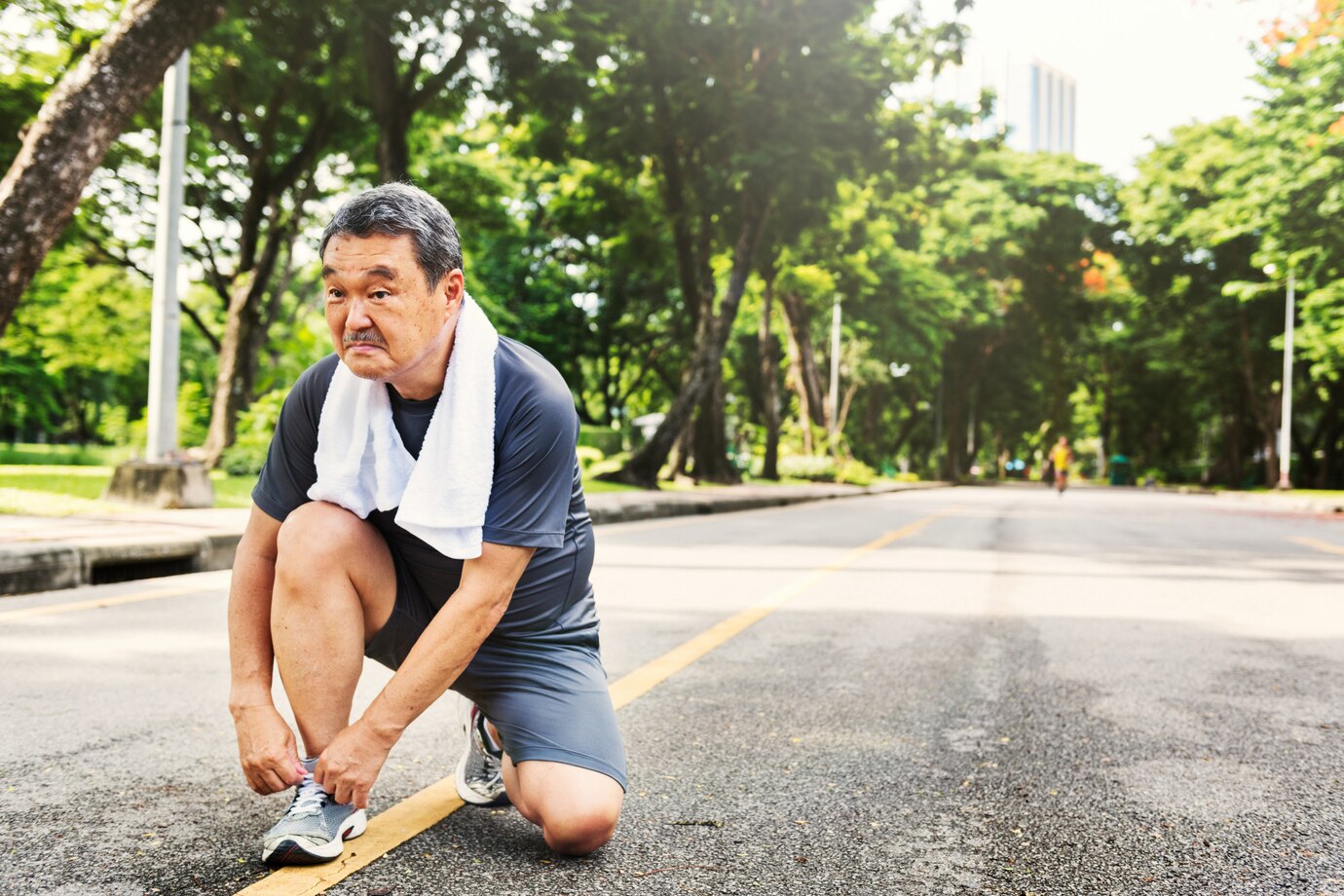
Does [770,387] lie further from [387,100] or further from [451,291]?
[451,291]

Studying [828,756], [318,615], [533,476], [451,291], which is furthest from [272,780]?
[828,756]

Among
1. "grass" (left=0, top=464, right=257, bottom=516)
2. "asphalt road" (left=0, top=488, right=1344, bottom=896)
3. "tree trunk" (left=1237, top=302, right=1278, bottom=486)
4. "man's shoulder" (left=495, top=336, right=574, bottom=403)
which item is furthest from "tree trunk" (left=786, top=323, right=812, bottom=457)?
"man's shoulder" (left=495, top=336, right=574, bottom=403)

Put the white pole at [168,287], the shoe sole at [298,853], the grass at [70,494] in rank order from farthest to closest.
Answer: the white pole at [168,287] < the grass at [70,494] < the shoe sole at [298,853]

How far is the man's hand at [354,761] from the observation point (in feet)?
7.80

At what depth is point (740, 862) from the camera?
259 cm

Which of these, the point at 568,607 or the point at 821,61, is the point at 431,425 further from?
the point at 821,61

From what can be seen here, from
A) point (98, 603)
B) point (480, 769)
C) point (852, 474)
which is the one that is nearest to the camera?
point (480, 769)

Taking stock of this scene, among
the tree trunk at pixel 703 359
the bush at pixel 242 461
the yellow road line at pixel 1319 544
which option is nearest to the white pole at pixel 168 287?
the bush at pixel 242 461

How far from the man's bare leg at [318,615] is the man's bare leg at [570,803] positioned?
450mm

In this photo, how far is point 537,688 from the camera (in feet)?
8.89

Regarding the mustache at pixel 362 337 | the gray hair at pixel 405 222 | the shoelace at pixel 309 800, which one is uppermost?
the gray hair at pixel 405 222

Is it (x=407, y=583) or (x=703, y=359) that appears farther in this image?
(x=703, y=359)

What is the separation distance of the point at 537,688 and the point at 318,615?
517mm

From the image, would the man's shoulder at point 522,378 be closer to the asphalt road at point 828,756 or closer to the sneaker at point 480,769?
the sneaker at point 480,769
